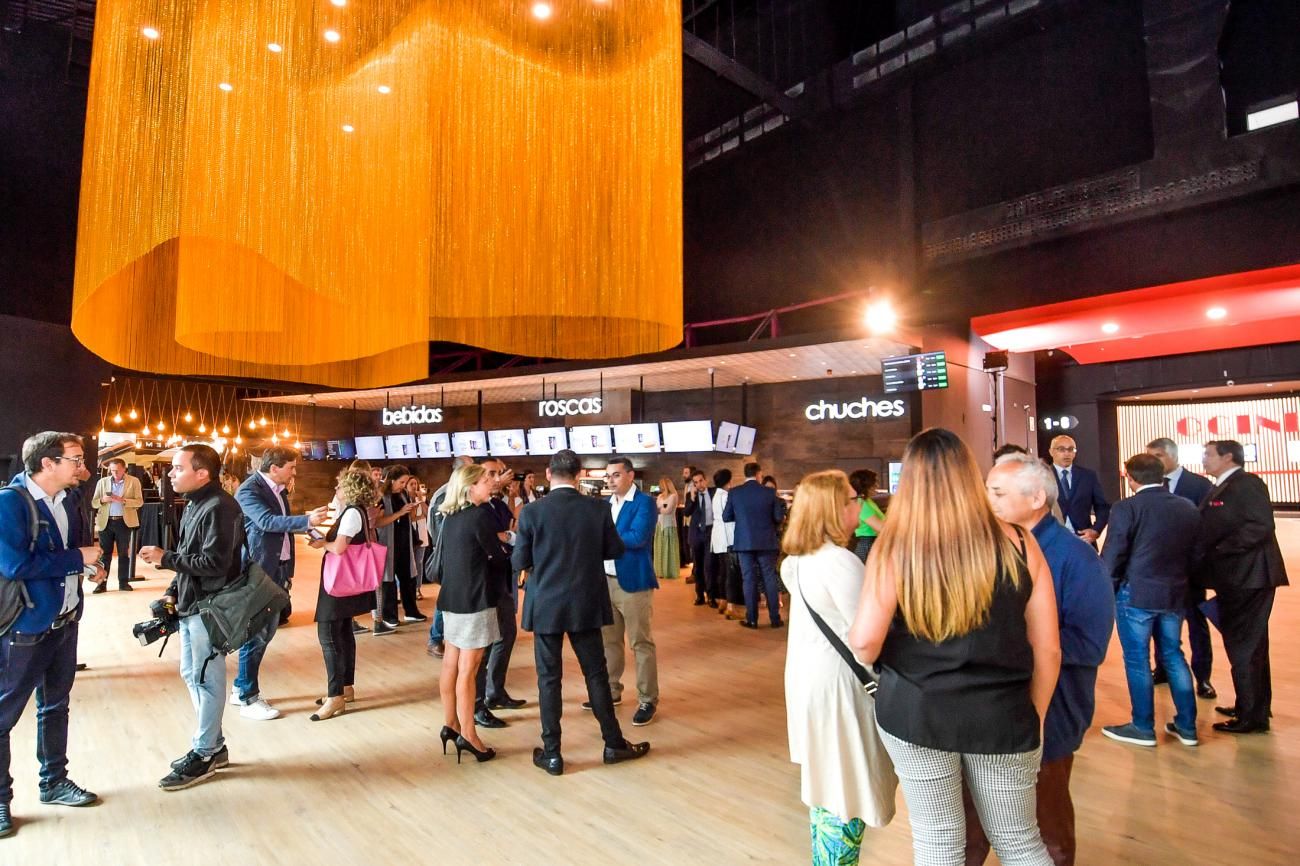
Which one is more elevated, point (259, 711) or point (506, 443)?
point (506, 443)

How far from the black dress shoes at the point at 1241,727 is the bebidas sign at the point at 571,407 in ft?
32.4

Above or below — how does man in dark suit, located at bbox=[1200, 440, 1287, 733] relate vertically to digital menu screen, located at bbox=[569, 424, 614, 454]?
below

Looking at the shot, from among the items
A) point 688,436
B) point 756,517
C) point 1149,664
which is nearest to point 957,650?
point 1149,664

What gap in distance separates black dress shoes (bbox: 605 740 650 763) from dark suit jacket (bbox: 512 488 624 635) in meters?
0.66

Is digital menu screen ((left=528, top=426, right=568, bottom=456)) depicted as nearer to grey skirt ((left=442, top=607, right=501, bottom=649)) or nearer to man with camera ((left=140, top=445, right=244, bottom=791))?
grey skirt ((left=442, top=607, right=501, bottom=649))

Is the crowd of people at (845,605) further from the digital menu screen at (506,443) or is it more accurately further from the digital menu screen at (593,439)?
the digital menu screen at (506,443)

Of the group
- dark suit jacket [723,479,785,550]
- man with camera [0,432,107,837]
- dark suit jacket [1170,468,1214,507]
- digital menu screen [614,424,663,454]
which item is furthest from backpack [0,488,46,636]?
digital menu screen [614,424,663,454]

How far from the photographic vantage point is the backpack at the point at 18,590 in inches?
108

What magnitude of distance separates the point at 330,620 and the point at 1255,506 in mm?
5326

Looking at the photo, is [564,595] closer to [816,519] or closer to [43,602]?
[816,519]

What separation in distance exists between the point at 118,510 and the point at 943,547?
32.6ft

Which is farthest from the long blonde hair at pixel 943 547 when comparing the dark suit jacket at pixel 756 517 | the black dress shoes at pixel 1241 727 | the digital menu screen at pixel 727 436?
the digital menu screen at pixel 727 436

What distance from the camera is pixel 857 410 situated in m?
10.5

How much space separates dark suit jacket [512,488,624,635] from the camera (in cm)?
326
